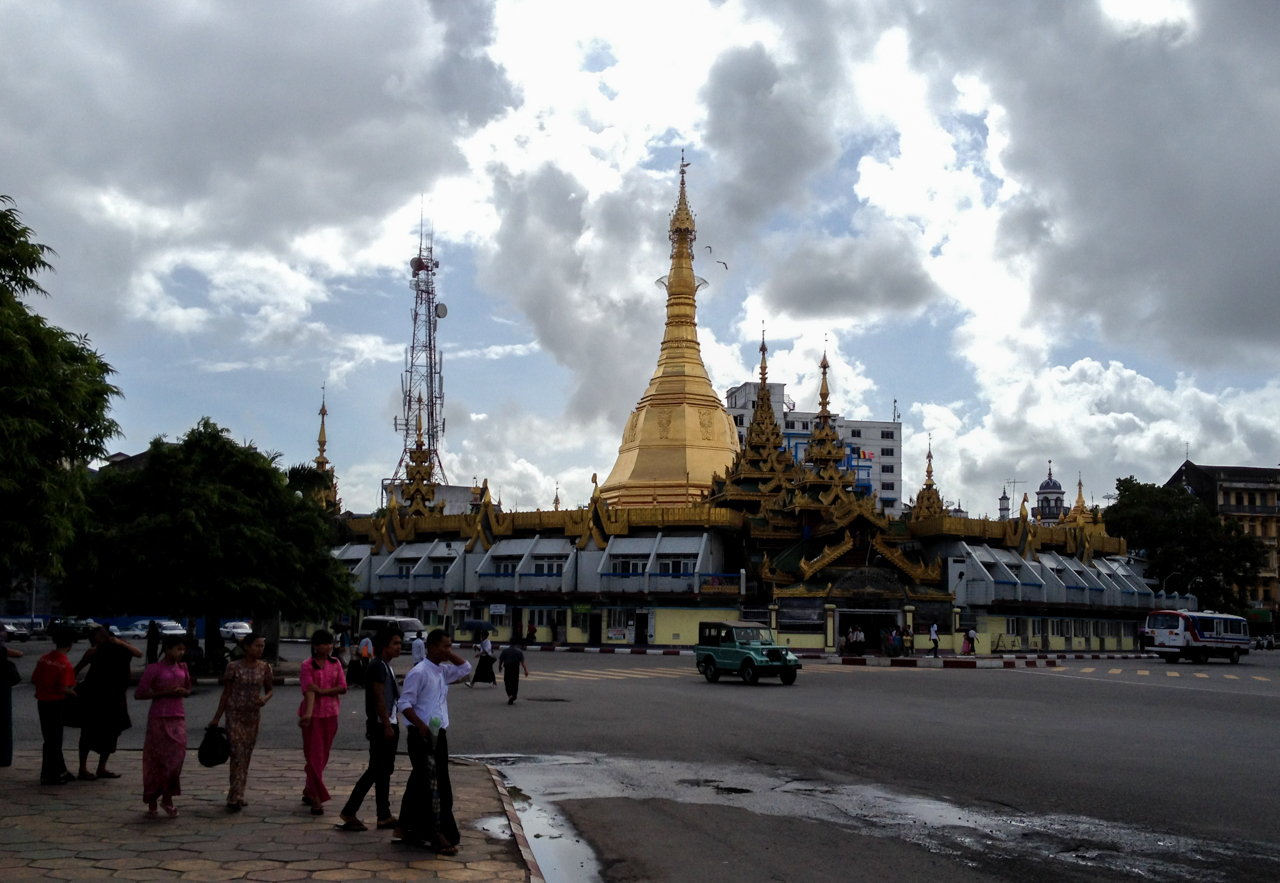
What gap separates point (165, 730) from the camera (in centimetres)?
972

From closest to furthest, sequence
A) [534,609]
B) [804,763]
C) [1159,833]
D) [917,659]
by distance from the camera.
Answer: [1159,833], [804,763], [917,659], [534,609]

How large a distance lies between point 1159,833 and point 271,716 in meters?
14.1

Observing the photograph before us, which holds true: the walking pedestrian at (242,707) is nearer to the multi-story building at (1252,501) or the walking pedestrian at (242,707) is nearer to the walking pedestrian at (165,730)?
the walking pedestrian at (165,730)

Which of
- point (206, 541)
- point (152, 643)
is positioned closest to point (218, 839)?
point (206, 541)

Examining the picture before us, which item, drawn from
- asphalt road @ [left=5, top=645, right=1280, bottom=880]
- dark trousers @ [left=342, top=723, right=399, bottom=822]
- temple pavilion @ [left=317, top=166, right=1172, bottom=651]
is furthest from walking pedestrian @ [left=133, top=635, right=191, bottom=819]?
temple pavilion @ [left=317, top=166, right=1172, bottom=651]

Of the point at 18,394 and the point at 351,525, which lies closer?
the point at 18,394

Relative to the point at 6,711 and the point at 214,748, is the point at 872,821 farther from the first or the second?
the point at 6,711

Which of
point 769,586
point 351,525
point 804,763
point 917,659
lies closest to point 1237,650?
point 917,659

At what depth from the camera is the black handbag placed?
31.6 feet

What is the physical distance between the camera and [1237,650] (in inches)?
1759

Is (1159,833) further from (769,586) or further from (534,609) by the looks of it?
(534,609)

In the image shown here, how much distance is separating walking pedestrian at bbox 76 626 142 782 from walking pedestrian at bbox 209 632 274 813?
6.52ft

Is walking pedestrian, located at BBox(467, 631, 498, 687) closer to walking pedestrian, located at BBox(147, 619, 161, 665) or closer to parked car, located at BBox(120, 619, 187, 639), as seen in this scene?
walking pedestrian, located at BBox(147, 619, 161, 665)

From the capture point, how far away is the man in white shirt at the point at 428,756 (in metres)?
8.59
